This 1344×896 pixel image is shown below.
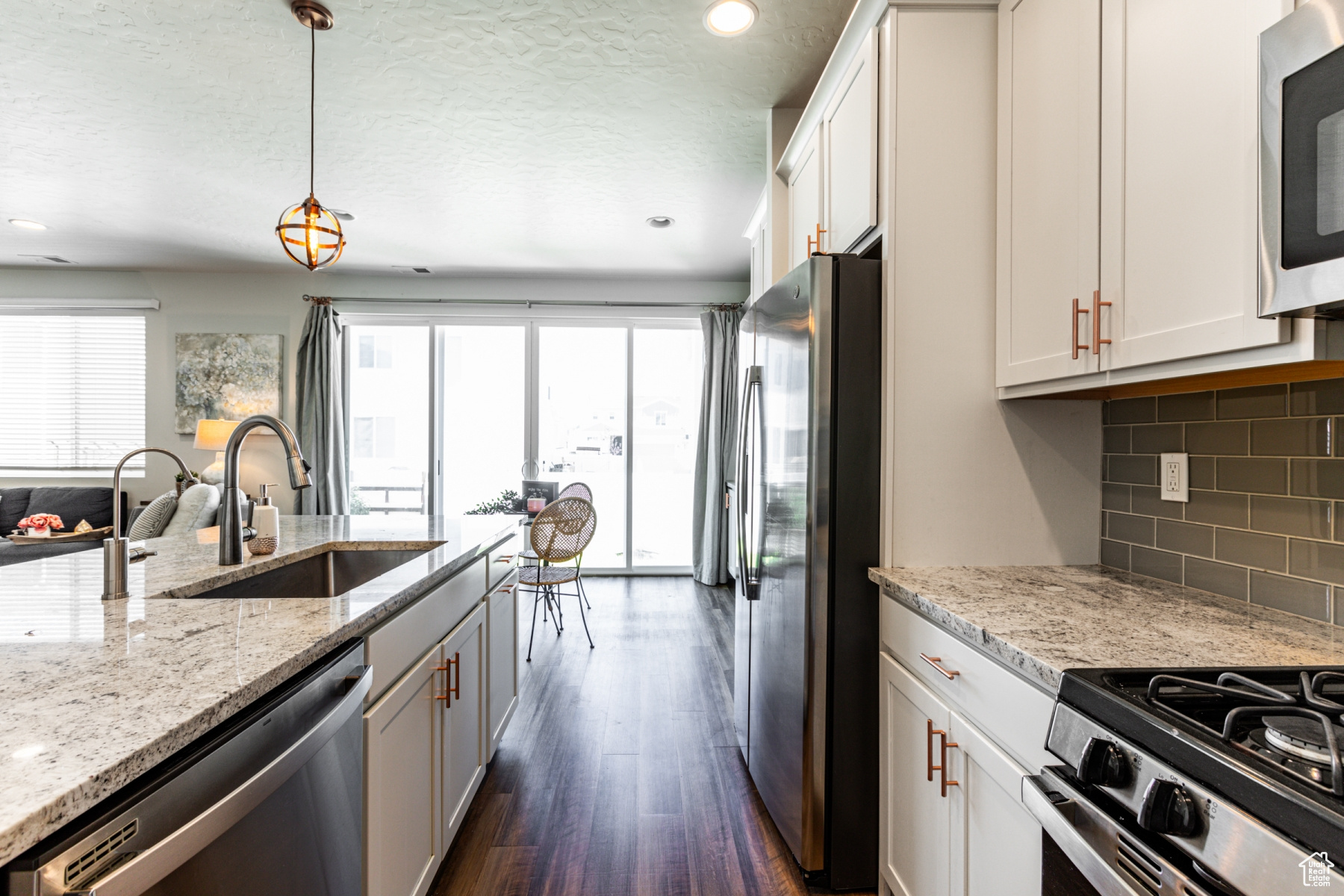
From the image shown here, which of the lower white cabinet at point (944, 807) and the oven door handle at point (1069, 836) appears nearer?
the oven door handle at point (1069, 836)

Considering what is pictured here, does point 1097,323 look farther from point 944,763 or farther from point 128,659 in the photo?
point 128,659

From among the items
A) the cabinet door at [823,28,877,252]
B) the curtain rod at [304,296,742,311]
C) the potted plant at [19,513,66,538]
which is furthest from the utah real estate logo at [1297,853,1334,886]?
the potted plant at [19,513,66,538]

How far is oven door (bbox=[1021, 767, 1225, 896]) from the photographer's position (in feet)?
2.18

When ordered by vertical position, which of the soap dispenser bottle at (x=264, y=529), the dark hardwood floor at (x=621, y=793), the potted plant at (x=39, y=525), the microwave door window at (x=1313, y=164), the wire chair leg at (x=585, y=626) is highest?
the microwave door window at (x=1313, y=164)

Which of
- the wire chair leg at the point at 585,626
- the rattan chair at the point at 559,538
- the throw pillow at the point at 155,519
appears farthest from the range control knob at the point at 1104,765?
the throw pillow at the point at 155,519

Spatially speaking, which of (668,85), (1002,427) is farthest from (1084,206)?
(668,85)

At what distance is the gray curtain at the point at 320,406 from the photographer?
511cm

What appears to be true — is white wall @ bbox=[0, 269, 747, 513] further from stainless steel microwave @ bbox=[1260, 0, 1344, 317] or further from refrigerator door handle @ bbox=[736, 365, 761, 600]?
stainless steel microwave @ bbox=[1260, 0, 1344, 317]

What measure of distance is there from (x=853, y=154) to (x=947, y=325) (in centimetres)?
60

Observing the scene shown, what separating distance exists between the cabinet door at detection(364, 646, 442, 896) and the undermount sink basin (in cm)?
46

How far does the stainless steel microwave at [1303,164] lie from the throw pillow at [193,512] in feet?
15.9

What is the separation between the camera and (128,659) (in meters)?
0.91

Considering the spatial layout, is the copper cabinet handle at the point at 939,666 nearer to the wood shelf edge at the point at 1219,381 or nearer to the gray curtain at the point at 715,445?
the wood shelf edge at the point at 1219,381

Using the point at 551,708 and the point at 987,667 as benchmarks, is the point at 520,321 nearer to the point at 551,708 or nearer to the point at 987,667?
the point at 551,708
